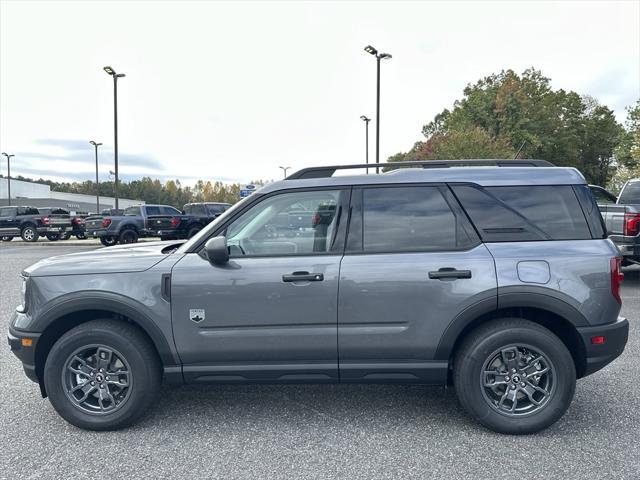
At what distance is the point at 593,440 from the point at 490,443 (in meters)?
0.70

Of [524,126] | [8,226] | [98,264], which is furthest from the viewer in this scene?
[524,126]

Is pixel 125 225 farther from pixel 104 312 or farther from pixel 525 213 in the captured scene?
pixel 525 213

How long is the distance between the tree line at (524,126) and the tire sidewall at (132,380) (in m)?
28.8

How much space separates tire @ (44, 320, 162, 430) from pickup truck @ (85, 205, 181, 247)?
57.8 ft

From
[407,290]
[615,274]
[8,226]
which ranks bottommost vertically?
[407,290]

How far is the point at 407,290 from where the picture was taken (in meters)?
3.34

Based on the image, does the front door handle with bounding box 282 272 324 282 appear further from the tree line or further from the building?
the building

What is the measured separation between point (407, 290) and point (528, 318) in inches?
38.2

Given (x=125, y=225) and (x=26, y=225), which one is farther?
(x=26, y=225)

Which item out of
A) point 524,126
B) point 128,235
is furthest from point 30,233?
point 524,126

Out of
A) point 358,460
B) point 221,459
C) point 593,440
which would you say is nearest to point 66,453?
point 221,459

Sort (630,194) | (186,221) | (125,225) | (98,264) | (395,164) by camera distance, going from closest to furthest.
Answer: (98,264) → (395,164) → (630,194) → (125,225) → (186,221)

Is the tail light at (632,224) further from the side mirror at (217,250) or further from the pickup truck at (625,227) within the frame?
the side mirror at (217,250)

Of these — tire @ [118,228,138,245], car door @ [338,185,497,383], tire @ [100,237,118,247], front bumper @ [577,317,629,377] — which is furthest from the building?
front bumper @ [577,317,629,377]
